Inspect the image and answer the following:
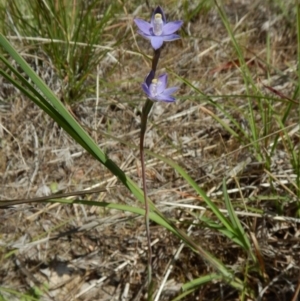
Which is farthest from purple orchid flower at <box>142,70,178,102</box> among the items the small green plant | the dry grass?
the small green plant

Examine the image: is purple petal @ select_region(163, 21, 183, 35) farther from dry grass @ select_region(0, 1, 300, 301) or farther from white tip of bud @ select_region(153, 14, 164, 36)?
dry grass @ select_region(0, 1, 300, 301)

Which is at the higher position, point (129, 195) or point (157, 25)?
point (157, 25)

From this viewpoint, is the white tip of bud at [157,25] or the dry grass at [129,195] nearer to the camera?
the white tip of bud at [157,25]

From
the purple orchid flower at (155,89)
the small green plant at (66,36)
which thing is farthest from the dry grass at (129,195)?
the purple orchid flower at (155,89)

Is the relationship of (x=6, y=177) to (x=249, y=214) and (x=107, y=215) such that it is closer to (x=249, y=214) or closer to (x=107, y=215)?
(x=107, y=215)

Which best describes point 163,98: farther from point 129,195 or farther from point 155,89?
point 129,195

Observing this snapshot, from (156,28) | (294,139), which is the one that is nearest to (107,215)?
(294,139)

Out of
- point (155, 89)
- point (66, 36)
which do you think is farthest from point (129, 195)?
point (155, 89)

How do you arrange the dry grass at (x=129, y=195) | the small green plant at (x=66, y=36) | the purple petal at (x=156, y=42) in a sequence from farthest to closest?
the small green plant at (x=66, y=36), the dry grass at (x=129, y=195), the purple petal at (x=156, y=42)

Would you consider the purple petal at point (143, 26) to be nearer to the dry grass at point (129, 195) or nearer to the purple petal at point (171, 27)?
the purple petal at point (171, 27)
